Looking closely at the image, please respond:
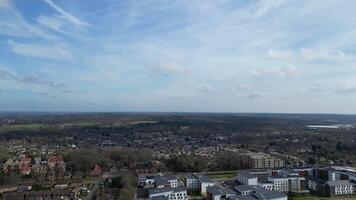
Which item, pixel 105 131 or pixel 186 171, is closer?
pixel 186 171

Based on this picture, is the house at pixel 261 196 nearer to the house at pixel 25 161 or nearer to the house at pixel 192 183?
the house at pixel 192 183

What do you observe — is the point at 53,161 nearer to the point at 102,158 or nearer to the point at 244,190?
the point at 102,158

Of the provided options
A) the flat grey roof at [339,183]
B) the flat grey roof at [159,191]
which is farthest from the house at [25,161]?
the flat grey roof at [339,183]

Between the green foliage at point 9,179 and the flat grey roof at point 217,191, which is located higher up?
the flat grey roof at point 217,191

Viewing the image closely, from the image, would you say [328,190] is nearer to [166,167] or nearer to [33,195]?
[166,167]

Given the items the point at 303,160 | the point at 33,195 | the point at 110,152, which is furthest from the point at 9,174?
the point at 303,160

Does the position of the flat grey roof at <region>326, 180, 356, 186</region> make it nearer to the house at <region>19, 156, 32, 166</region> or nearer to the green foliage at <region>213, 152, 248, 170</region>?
the green foliage at <region>213, 152, 248, 170</region>

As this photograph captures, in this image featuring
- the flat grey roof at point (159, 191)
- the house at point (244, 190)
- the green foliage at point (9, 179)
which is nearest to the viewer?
the flat grey roof at point (159, 191)

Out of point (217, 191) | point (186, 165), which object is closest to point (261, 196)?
point (217, 191)

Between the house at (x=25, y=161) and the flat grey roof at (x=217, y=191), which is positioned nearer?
→ the flat grey roof at (x=217, y=191)

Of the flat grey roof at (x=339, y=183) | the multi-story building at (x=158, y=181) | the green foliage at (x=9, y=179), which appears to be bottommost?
the green foliage at (x=9, y=179)

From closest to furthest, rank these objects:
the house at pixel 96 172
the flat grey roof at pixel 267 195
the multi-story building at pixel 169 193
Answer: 1. the flat grey roof at pixel 267 195
2. the multi-story building at pixel 169 193
3. the house at pixel 96 172
